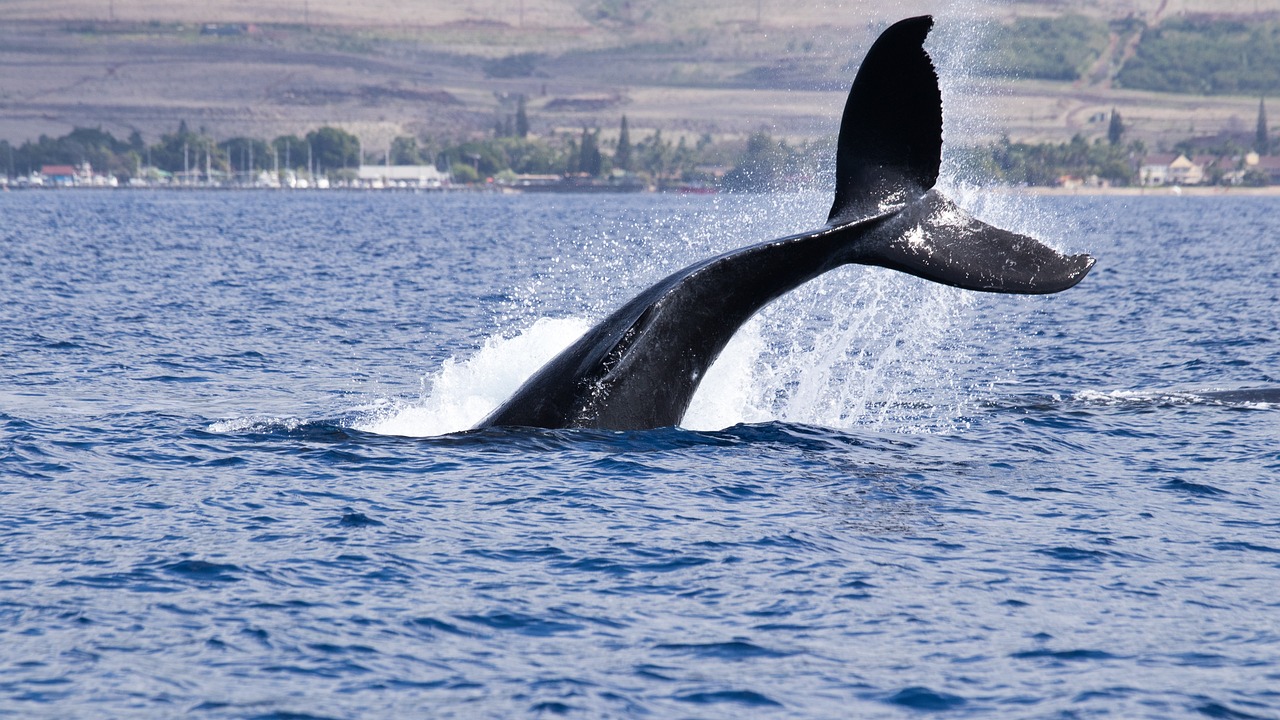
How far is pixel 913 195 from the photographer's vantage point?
15.2m

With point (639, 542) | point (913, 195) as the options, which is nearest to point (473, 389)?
point (639, 542)

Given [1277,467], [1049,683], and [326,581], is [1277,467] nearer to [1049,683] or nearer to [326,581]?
[1049,683]

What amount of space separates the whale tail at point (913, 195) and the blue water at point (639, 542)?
2.52 m

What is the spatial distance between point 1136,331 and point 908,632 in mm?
26645

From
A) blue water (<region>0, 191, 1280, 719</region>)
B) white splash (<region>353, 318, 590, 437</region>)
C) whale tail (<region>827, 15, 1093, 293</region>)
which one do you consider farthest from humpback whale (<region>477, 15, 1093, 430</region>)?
white splash (<region>353, 318, 590, 437</region>)

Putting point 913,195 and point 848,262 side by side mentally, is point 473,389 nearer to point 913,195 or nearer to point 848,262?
point 848,262

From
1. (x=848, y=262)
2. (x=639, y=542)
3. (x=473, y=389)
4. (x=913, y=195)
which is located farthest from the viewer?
(x=473, y=389)

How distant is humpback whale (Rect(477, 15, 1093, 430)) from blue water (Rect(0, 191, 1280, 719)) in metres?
0.67

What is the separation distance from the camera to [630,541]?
14.3 metres

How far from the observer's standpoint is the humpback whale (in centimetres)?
1426

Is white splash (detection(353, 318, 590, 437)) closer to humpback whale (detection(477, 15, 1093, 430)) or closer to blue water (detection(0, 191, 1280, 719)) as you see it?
blue water (detection(0, 191, 1280, 719))

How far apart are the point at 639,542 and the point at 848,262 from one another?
339 centimetres

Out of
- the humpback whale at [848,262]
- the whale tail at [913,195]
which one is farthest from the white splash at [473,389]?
the whale tail at [913,195]

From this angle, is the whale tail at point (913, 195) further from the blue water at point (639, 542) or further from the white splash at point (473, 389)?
the white splash at point (473, 389)
